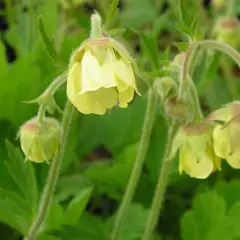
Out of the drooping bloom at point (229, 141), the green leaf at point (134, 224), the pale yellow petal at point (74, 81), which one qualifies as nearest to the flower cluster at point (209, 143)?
the drooping bloom at point (229, 141)

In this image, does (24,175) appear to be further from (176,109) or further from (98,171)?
(176,109)

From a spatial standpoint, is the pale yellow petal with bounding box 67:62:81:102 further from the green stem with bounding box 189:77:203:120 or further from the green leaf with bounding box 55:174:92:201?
the green leaf with bounding box 55:174:92:201

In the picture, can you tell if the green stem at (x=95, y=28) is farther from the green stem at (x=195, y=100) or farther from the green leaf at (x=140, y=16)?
the green leaf at (x=140, y=16)

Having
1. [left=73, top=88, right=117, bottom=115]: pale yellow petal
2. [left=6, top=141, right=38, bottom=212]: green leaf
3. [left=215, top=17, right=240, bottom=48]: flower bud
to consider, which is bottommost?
[left=6, top=141, right=38, bottom=212]: green leaf

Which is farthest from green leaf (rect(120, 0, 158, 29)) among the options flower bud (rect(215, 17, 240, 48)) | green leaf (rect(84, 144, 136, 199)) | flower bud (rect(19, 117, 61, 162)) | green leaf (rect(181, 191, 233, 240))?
flower bud (rect(19, 117, 61, 162))

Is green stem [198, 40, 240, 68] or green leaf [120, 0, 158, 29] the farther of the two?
green leaf [120, 0, 158, 29]

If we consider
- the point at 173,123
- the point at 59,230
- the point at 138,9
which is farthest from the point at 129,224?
the point at 138,9
